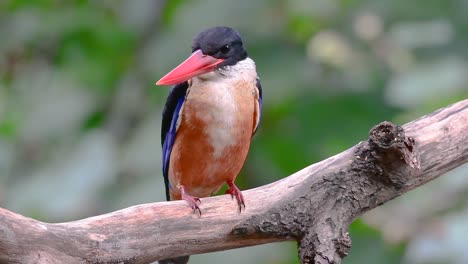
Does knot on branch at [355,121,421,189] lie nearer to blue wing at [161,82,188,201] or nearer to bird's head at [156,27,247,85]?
bird's head at [156,27,247,85]

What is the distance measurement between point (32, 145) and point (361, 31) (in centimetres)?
175

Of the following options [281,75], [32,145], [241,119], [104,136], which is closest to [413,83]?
[281,75]

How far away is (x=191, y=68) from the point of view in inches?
176

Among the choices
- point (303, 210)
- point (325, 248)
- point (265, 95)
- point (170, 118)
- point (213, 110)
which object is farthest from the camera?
point (265, 95)

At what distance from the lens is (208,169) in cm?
478

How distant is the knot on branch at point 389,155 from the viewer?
3.79 meters

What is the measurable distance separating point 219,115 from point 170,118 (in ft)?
0.89

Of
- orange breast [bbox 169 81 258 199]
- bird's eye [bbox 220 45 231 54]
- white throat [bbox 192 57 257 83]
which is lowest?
orange breast [bbox 169 81 258 199]

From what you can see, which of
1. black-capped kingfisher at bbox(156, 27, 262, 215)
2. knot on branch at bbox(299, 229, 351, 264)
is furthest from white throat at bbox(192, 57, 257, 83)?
knot on branch at bbox(299, 229, 351, 264)

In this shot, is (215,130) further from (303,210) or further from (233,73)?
(303,210)

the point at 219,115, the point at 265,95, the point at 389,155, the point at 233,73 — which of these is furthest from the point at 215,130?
the point at 389,155

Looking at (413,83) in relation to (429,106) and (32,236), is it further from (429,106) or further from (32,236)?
(32,236)

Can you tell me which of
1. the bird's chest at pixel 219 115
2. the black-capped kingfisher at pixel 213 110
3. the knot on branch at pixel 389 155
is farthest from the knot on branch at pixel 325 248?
the bird's chest at pixel 219 115

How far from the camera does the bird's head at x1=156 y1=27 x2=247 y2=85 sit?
4.47m
